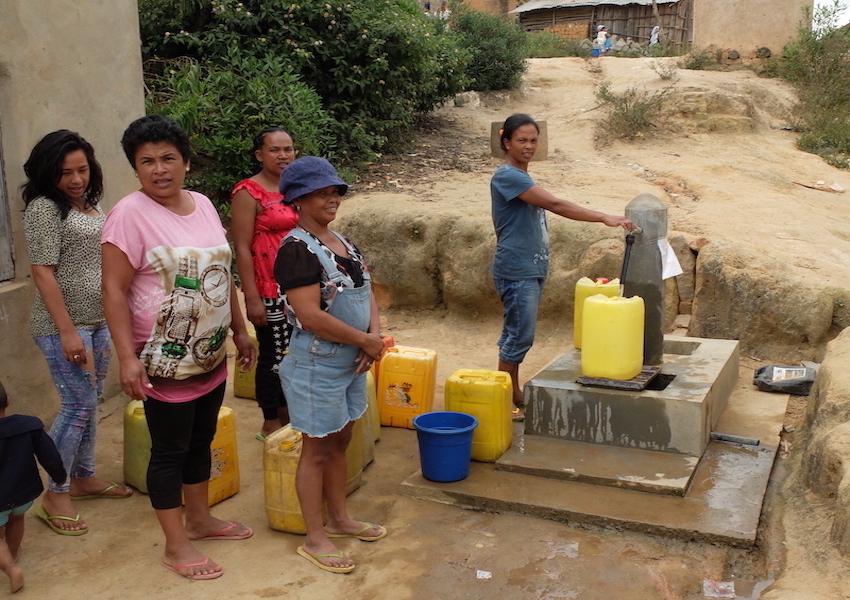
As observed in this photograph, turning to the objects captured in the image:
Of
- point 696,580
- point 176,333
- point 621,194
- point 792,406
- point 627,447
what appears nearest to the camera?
point 176,333

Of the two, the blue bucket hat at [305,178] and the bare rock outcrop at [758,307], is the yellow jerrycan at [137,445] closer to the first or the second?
the blue bucket hat at [305,178]

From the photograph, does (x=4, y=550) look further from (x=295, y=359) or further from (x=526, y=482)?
(x=526, y=482)

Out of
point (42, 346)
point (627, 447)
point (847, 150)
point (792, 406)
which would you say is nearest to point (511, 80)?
point (847, 150)

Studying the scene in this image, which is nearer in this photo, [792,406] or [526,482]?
[526,482]

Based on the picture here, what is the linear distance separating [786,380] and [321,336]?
3.92 metres

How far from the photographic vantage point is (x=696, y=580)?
3494mm

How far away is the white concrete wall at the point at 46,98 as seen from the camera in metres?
4.67

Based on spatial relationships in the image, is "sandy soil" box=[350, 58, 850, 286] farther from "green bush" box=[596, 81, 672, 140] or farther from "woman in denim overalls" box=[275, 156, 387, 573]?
"woman in denim overalls" box=[275, 156, 387, 573]

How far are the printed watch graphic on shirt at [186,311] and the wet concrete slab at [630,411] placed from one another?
213 centimetres

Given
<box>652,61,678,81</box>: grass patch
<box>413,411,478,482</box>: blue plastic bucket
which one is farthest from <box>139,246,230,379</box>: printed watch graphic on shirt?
<box>652,61,678,81</box>: grass patch

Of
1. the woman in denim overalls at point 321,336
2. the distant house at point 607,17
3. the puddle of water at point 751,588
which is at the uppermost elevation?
the distant house at point 607,17

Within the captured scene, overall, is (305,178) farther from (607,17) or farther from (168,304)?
(607,17)

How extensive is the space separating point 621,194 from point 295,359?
6.14 metres

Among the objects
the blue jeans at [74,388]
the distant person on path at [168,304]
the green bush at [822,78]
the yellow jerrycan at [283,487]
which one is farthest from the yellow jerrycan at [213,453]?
the green bush at [822,78]
